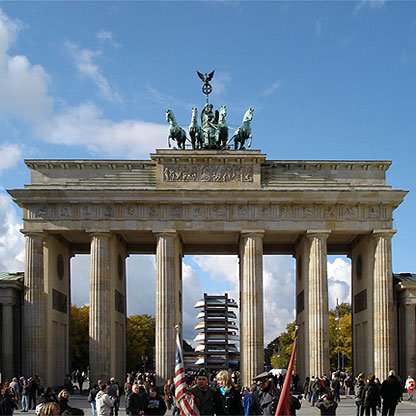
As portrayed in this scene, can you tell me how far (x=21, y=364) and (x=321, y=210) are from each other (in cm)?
2552

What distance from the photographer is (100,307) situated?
5600 centimetres

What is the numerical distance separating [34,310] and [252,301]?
16.3 metres

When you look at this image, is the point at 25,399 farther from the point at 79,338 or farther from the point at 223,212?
the point at 79,338

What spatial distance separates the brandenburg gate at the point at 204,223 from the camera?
5597cm

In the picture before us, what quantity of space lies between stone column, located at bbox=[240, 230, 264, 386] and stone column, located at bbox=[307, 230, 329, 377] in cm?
375

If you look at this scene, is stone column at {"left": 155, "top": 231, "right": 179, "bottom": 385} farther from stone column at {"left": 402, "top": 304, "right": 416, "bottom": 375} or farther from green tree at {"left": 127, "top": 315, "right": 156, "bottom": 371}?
green tree at {"left": 127, "top": 315, "right": 156, "bottom": 371}

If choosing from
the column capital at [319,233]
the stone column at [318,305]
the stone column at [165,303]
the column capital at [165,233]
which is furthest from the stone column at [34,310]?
the column capital at [319,233]

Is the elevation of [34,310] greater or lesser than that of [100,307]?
lesser

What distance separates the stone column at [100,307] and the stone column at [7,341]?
236 inches

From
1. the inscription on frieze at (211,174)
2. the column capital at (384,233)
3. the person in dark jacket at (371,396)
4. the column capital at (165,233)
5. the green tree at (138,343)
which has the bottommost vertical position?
the green tree at (138,343)

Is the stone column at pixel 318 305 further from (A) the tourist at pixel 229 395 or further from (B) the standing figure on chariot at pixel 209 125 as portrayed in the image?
(A) the tourist at pixel 229 395

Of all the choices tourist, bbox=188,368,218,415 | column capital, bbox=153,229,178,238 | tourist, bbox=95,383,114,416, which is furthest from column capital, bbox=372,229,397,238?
tourist, bbox=188,368,218,415

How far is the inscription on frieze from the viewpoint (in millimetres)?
58031

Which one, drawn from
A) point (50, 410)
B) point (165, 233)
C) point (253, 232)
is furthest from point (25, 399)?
point (50, 410)
